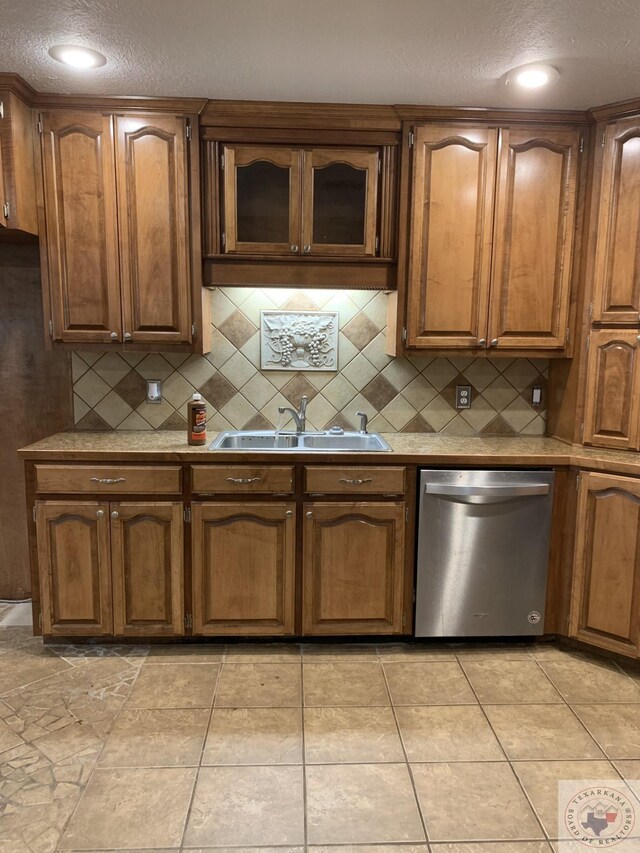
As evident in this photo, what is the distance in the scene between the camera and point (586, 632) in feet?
8.34

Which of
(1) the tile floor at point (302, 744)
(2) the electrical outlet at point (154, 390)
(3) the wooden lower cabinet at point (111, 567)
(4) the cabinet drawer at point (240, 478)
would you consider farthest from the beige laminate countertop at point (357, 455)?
(1) the tile floor at point (302, 744)

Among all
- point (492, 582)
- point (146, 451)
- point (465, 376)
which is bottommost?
point (492, 582)

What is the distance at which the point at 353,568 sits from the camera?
2561 millimetres

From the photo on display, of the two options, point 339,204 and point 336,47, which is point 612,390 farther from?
point 336,47

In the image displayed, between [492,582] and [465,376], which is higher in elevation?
[465,376]

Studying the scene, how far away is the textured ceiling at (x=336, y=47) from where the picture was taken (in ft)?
5.90

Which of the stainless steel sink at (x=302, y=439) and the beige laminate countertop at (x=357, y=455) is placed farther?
the stainless steel sink at (x=302, y=439)

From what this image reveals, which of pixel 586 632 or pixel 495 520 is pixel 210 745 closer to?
pixel 495 520

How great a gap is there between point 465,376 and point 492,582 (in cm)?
106

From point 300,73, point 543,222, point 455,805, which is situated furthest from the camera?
point 543,222

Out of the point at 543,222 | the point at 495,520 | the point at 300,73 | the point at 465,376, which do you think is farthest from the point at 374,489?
the point at 300,73

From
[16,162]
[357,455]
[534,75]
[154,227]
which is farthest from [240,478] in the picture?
[534,75]

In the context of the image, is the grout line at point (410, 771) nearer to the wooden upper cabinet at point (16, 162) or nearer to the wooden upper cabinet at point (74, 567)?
the wooden upper cabinet at point (74, 567)

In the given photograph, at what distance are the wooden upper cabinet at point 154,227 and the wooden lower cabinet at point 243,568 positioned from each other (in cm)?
85
